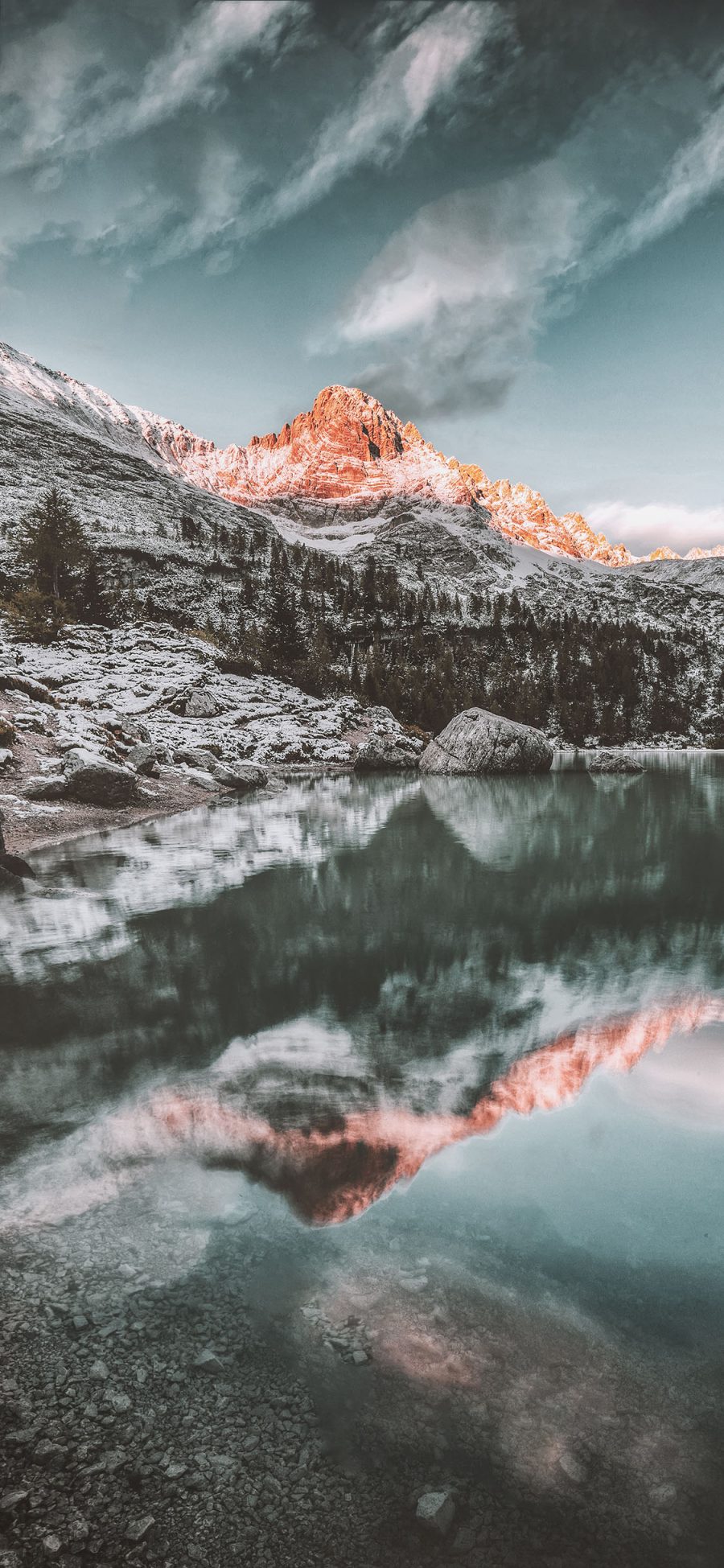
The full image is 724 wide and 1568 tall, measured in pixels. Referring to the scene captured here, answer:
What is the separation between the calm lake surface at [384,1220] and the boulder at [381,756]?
43.6m

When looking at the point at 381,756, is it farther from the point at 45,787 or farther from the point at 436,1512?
the point at 436,1512

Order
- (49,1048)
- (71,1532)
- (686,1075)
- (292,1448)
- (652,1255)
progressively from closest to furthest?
1. (71,1532)
2. (292,1448)
3. (652,1255)
4. (686,1075)
5. (49,1048)

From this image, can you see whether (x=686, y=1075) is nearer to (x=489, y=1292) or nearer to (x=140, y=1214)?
(x=489, y=1292)


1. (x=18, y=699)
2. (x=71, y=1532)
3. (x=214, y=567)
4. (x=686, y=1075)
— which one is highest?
(x=214, y=567)

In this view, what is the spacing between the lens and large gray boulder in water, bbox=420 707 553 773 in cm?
5103

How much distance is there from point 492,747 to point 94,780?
32.4 meters

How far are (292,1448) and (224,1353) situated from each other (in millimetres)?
690

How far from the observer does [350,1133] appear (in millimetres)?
6055

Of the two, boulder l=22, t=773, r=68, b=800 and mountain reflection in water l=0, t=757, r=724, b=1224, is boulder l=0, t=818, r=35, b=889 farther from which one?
boulder l=22, t=773, r=68, b=800

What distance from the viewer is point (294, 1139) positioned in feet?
19.5

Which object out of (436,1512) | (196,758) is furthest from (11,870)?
(196,758)

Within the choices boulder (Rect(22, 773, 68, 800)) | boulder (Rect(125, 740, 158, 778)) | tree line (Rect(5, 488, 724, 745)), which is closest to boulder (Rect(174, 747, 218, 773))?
boulder (Rect(125, 740, 158, 778))

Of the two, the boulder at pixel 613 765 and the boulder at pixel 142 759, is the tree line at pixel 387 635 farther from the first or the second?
the boulder at pixel 142 759

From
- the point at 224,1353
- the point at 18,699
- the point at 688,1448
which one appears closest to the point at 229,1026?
the point at 224,1353
